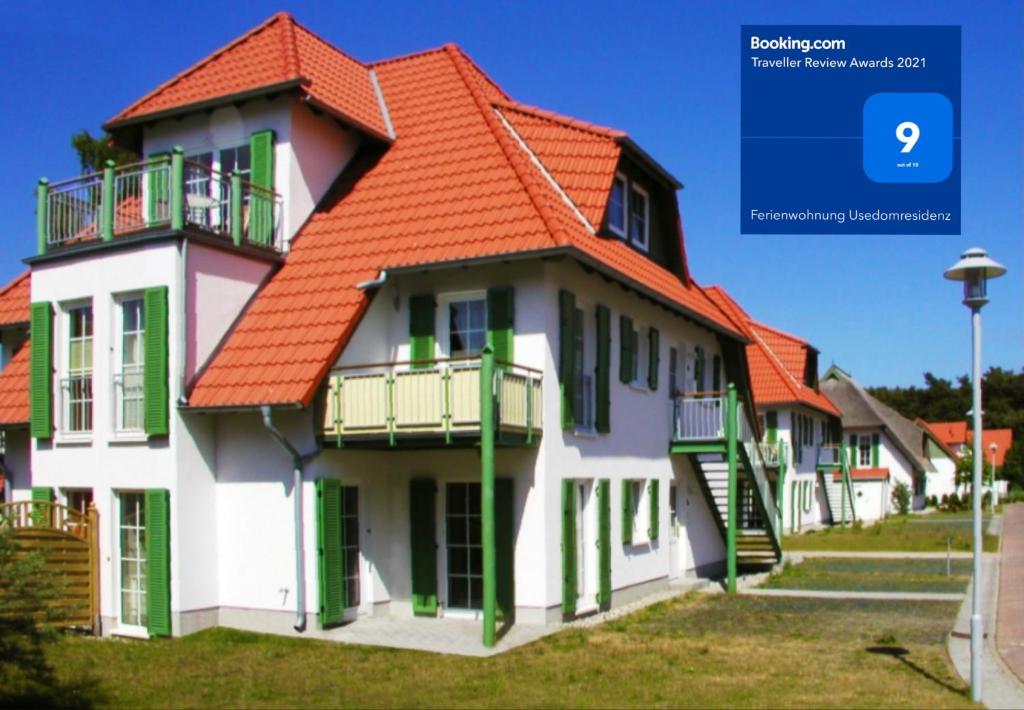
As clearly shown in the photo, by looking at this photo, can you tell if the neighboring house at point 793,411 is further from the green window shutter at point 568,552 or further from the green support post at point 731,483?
the green window shutter at point 568,552

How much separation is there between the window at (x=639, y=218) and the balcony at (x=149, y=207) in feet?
22.2

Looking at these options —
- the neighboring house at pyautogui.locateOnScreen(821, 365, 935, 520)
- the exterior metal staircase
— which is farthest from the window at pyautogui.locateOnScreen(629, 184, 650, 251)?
the neighboring house at pyautogui.locateOnScreen(821, 365, 935, 520)

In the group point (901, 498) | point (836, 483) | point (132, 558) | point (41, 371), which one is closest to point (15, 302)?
point (41, 371)

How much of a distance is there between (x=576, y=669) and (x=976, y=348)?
227 inches

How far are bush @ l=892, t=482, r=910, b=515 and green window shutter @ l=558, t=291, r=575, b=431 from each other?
50.7 meters

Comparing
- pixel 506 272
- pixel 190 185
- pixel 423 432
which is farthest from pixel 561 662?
pixel 190 185

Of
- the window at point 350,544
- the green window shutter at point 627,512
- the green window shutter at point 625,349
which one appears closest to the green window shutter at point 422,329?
the window at point 350,544

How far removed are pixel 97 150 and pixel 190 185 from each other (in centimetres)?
1499

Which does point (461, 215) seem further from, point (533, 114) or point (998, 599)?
point (998, 599)

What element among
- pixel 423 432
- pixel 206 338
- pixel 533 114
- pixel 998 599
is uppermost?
pixel 533 114

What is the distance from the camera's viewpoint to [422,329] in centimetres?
1698

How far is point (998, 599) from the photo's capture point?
20.2 m

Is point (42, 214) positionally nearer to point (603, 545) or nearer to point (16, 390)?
point (16, 390)

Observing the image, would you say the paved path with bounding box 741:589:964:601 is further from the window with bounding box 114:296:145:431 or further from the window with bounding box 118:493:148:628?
the window with bounding box 114:296:145:431
